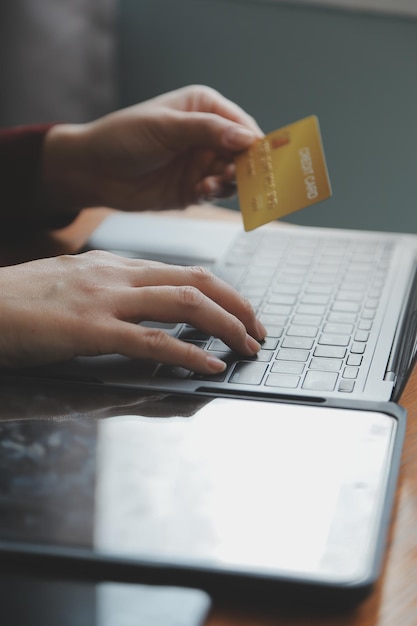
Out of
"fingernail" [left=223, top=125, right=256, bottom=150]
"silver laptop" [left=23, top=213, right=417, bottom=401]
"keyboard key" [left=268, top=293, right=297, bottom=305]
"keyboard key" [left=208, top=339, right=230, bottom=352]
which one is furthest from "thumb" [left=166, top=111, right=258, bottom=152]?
"keyboard key" [left=208, top=339, right=230, bottom=352]

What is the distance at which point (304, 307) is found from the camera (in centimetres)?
78

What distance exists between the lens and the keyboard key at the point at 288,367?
655mm

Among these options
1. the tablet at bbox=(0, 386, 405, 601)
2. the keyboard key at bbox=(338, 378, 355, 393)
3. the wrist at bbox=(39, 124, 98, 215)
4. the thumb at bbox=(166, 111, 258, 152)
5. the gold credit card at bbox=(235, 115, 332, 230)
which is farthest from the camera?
the wrist at bbox=(39, 124, 98, 215)

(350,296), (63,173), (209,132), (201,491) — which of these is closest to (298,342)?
(350,296)

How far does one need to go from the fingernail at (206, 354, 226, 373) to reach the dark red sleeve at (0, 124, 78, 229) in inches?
19.3

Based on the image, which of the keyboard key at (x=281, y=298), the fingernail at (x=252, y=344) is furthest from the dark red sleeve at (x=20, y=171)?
the fingernail at (x=252, y=344)

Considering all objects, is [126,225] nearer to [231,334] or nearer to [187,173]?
[187,173]

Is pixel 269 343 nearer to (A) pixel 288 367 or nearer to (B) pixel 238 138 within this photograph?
(A) pixel 288 367

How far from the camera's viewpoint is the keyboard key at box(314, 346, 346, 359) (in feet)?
2.24

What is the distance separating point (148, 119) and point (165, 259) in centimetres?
17

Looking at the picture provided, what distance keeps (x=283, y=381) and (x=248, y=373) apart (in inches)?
1.1

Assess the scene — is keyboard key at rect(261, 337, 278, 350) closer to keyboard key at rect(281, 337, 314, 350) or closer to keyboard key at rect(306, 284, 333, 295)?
keyboard key at rect(281, 337, 314, 350)

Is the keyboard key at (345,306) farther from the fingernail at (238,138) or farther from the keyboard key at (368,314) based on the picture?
the fingernail at (238,138)

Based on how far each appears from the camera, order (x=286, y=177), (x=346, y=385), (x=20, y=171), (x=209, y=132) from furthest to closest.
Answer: (x=20, y=171) < (x=209, y=132) < (x=286, y=177) < (x=346, y=385)
